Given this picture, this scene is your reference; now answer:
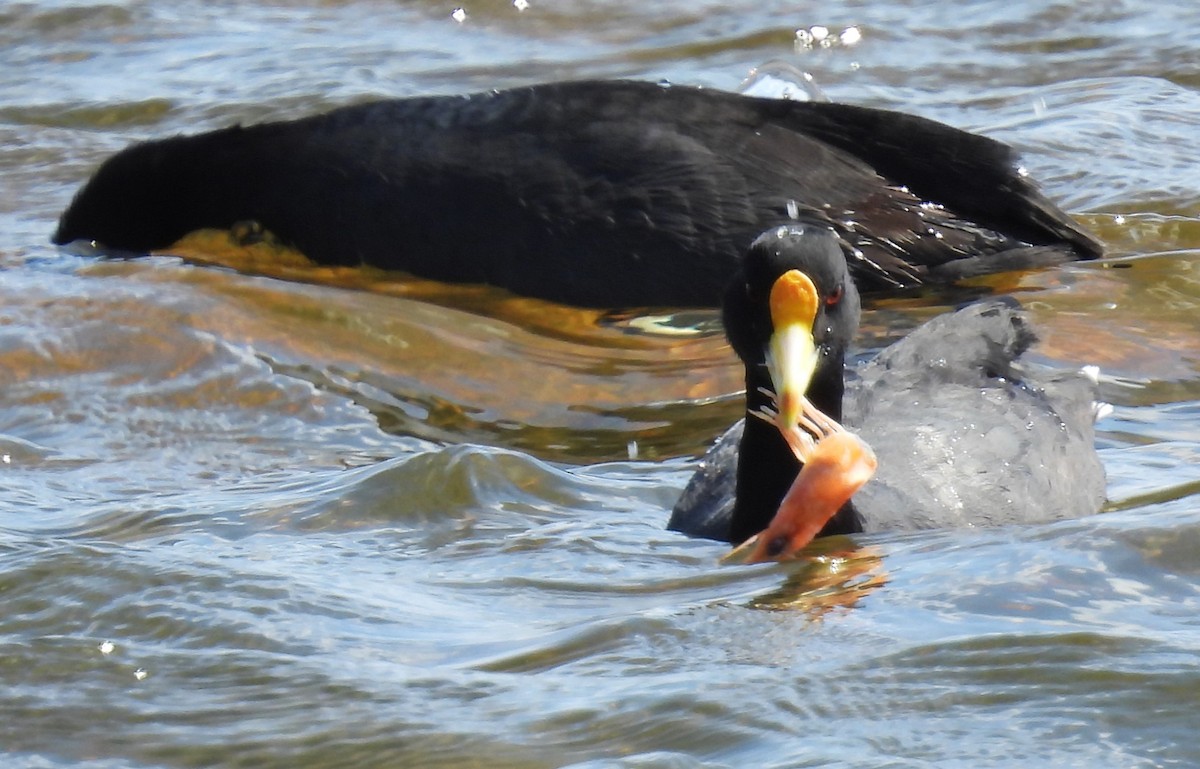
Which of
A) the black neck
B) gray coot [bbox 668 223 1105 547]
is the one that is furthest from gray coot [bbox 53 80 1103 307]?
the black neck

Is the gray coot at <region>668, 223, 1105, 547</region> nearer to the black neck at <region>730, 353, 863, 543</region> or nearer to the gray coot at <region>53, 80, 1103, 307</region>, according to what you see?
the black neck at <region>730, 353, 863, 543</region>

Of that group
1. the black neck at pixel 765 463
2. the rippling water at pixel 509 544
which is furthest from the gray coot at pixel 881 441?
the rippling water at pixel 509 544

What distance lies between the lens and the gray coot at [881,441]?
177 inches

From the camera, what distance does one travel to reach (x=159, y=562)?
160 inches

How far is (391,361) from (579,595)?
7.22 feet

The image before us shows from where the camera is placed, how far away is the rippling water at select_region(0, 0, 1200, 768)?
3.15 m

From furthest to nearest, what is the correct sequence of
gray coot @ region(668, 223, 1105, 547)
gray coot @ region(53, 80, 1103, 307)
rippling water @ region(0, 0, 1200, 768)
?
gray coot @ region(53, 80, 1103, 307) → gray coot @ region(668, 223, 1105, 547) → rippling water @ region(0, 0, 1200, 768)

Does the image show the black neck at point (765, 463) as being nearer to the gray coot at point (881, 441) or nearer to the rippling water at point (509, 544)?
the gray coot at point (881, 441)

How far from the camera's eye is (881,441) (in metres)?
4.81

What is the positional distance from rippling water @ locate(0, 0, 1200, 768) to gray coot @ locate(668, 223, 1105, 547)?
0.47 feet

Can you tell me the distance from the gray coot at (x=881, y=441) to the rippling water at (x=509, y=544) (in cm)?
14

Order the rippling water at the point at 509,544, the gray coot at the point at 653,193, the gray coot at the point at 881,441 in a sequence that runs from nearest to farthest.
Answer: the rippling water at the point at 509,544, the gray coot at the point at 881,441, the gray coot at the point at 653,193

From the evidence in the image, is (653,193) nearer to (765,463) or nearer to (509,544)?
(765,463)

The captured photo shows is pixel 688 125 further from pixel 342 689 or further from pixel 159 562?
pixel 342 689
